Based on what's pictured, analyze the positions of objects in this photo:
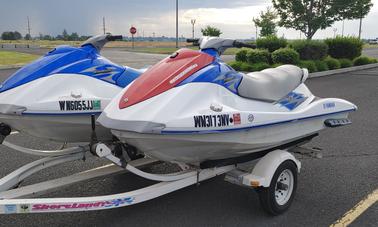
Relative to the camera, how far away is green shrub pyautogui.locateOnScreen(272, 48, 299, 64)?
15.5m

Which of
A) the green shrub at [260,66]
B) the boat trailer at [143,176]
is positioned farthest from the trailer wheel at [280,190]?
the green shrub at [260,66]

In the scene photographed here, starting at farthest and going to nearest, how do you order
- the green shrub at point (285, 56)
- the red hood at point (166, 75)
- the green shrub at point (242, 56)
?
the green shrub at point (242, 56)
the green shrub at point (285, 56)
the red hood at point (166, 75)

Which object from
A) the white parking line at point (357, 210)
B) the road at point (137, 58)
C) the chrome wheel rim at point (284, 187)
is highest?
the road at point (137, 58)

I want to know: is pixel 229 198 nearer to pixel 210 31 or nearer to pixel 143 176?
pixel 143 176

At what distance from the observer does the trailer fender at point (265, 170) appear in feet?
11.7

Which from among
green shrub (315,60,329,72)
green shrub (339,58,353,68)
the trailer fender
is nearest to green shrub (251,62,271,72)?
green shrub (315,60,329,72)

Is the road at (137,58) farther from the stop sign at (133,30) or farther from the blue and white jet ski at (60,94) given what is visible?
the blue and white jet ski at (60,94)

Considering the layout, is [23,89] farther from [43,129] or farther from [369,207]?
[369,207]

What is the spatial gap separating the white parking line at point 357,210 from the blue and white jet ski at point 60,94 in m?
2.43

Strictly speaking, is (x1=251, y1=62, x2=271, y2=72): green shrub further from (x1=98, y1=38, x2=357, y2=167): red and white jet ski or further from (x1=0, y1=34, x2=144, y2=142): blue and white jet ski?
(x1=0, y1=34, x2=144, y2=142): blue and white jet ski

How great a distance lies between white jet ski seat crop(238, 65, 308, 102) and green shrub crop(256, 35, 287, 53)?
12.7 m

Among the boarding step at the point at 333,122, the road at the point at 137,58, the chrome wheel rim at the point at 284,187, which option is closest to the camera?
the chrome wheel rim at the point at 284,187

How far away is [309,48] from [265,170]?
1418cm

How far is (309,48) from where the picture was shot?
1672 cm
